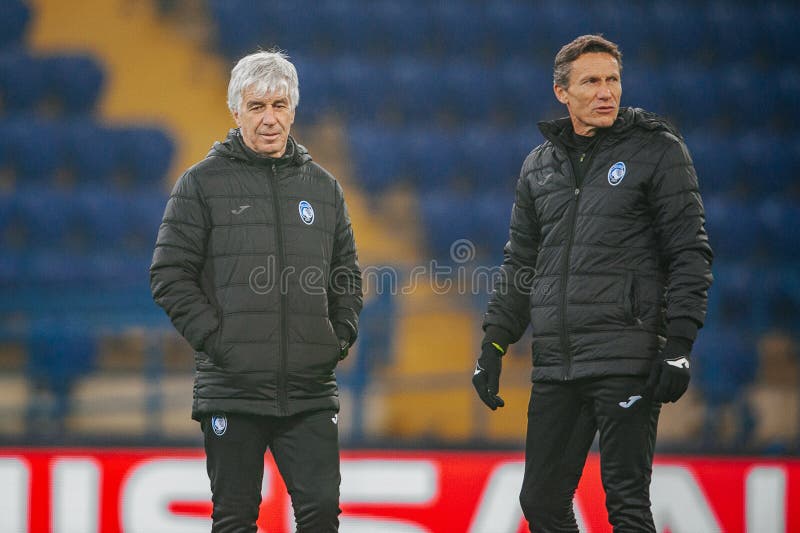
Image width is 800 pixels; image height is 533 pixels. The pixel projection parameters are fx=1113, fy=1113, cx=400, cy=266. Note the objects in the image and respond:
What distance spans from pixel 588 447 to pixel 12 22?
6.31 meters

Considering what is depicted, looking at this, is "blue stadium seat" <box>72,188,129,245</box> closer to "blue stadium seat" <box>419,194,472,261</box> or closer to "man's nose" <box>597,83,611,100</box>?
"blue stadium seat" <box>419,194,472,261</box>


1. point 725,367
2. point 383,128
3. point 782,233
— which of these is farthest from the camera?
point 383,128

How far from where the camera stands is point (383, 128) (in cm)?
741

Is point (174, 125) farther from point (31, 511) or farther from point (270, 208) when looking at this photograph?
point (270, 208)

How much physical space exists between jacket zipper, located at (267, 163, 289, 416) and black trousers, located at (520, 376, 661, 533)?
2.01ft

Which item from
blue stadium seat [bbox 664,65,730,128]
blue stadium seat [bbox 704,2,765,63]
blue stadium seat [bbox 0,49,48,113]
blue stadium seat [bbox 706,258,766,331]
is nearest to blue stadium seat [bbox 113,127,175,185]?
blue stadium seat [bbox 0,49,48,113]

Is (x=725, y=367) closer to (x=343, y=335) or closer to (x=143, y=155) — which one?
→ (x=343, y=335)

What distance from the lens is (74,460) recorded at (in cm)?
411

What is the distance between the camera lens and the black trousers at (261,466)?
256 cm

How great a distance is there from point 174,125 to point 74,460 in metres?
3.87

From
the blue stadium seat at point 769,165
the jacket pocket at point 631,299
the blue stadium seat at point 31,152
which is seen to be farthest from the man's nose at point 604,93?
the blue stadium seat at point 31,152

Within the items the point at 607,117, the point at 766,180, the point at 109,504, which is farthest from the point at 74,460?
the point at 766,180

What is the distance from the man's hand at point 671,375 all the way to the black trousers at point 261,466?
77cm

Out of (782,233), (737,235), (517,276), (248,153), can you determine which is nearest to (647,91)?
(737,235)
